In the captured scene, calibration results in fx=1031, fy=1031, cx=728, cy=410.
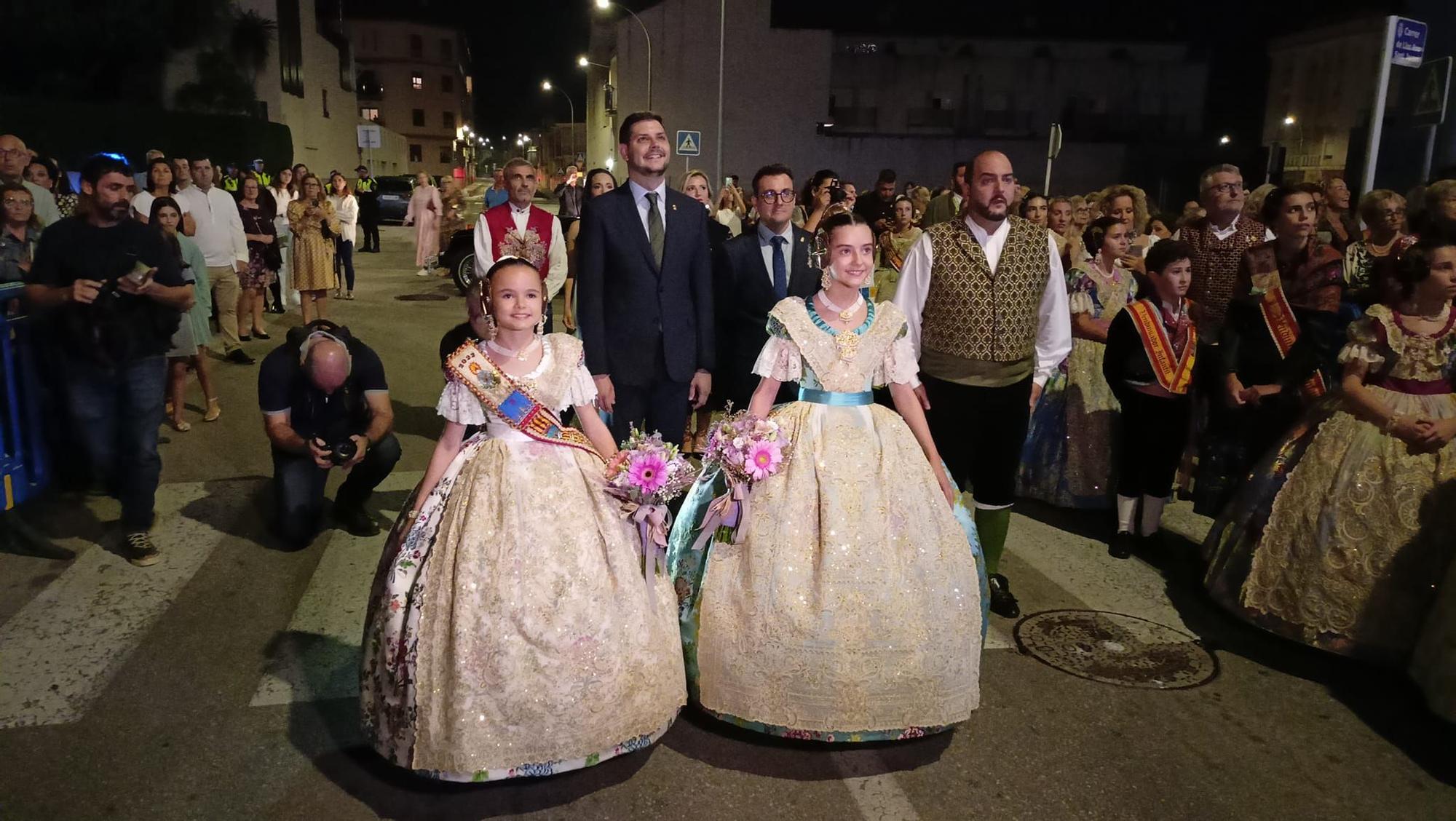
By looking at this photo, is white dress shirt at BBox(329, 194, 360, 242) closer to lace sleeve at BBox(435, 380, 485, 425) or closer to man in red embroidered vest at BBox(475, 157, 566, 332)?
man in red embroidered vest at BBox(475, 157, 566, 332)

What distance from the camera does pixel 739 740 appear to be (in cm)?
401

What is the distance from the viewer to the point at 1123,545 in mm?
6227

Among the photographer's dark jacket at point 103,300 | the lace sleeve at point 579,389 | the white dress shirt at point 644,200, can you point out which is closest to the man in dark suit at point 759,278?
the white dress shirt at point 644,200

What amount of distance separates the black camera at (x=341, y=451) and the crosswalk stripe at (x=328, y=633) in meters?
0.52

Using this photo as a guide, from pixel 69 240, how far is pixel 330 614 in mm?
2669

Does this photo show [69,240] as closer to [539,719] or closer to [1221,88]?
[539,719]

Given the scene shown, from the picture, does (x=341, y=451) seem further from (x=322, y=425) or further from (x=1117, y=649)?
(x=1117, y=649)

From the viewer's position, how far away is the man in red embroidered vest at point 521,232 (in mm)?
7027

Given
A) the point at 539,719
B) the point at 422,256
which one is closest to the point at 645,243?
the point at 539,719

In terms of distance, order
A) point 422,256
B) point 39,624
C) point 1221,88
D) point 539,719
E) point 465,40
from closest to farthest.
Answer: point 539,719 → point 39,624 → point 422,256 → point 1221,88 → point 465,40

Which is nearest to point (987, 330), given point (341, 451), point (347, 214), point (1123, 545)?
point (1123, 545)

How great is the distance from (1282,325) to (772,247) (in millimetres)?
3102

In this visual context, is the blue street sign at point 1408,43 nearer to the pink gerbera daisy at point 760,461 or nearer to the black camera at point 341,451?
the pink gerbera daisy at point 760,461

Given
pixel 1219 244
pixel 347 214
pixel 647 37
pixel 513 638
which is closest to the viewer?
pixel 513 638
